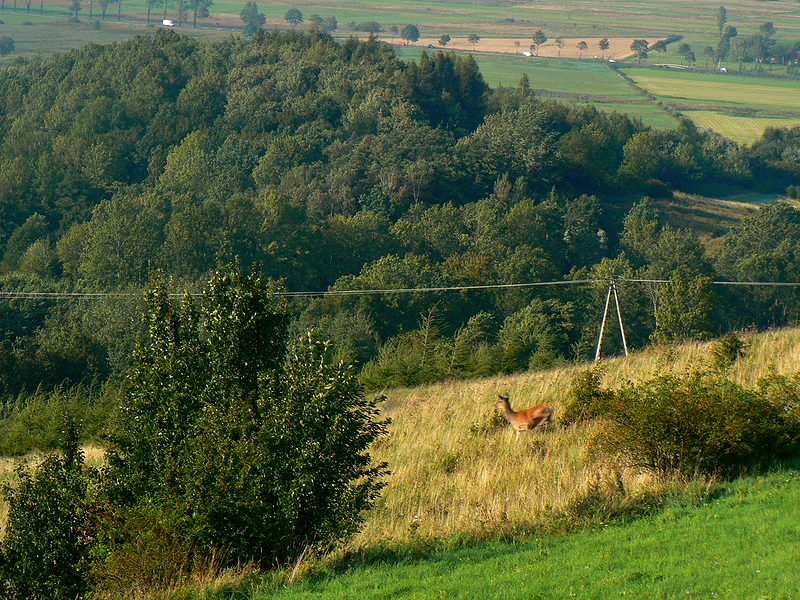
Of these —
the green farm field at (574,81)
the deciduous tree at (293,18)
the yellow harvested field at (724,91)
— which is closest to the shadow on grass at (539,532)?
the green farm field at (574,81)

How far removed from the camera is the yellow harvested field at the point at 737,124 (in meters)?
108

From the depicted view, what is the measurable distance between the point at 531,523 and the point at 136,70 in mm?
92226

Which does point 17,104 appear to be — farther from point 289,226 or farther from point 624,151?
point 624,151

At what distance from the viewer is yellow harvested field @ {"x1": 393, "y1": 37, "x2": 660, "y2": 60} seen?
169750mm

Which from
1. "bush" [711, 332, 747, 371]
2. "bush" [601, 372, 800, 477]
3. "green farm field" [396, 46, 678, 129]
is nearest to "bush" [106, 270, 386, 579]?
"bush" [601, 372, 800, 477]

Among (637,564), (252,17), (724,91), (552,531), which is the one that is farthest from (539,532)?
(252,17)

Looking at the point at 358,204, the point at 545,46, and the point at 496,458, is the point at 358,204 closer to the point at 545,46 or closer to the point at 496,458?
the point at 496,458

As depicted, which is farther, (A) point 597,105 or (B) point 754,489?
(A) point 597,105

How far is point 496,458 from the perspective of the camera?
48.0 ft

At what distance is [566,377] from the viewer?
1866cm

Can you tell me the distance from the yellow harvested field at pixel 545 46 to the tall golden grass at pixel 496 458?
15082cm

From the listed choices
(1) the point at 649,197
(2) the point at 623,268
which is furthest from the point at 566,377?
(1) the point at 649,197

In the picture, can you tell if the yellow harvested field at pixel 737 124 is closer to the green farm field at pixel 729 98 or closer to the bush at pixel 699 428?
the green farm field at pixel 729 98

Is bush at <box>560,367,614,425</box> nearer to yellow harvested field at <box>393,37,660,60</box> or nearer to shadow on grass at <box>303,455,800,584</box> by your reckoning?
shadow on grass at <box>303,455,800,584</box>
